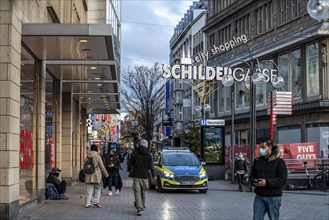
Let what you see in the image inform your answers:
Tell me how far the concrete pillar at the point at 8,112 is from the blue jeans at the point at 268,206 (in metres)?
5.34

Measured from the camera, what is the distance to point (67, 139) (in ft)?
80.3

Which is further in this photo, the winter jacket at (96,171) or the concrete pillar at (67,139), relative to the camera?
the concrete pillar at (67,139)

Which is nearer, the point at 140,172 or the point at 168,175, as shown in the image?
the point at 140,172

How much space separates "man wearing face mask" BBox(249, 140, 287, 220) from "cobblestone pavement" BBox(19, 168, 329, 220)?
4797mm

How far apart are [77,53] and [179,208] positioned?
17.3 ft

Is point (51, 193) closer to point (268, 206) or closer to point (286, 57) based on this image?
point (268, 206)

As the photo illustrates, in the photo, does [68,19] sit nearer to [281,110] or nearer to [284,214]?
[281,110]

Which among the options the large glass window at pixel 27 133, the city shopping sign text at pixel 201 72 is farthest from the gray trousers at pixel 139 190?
the city shopping sign text at pixel 201 72

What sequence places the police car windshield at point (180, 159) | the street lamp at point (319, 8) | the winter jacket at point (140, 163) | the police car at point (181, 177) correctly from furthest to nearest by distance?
1. the police car windshield at point (180, 159)
2. the police car at point (181, 177)
3. the winter jacket at point (140, 163)
4. the street lamp at point (319, 8)

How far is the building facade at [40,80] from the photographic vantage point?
11.2 metres

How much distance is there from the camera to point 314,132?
114 ft

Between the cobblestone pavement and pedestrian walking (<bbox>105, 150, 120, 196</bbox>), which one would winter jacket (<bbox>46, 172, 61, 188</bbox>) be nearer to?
the cobblestone pavement

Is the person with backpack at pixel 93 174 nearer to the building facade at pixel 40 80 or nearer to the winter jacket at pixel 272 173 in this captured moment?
the building facade at pixel 40 80

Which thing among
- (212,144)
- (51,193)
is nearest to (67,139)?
(51,193)
